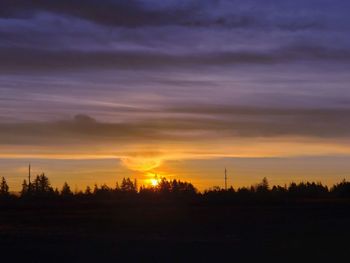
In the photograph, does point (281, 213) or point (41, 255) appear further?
point (281, 213)

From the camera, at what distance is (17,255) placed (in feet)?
101

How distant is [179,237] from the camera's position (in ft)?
125

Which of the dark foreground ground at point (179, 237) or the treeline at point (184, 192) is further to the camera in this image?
the treeline at point (184, 192)

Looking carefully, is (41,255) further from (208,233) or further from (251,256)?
(208,233)

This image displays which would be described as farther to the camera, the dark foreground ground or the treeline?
the treeline

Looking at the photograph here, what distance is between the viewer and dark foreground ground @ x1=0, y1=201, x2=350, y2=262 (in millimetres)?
30016

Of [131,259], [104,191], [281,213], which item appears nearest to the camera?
[131,259]

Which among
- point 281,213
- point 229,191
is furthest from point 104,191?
point 281,213

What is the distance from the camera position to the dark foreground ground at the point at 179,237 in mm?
30016

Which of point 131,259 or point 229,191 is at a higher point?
point 229,191

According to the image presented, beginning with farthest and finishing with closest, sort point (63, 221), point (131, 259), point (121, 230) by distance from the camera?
point (63, 221)
point (121, 230)
point (131, 259)

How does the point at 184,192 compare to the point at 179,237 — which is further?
the point at 184,192

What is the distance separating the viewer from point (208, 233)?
4031 centimetres

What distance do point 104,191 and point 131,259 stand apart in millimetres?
83009
